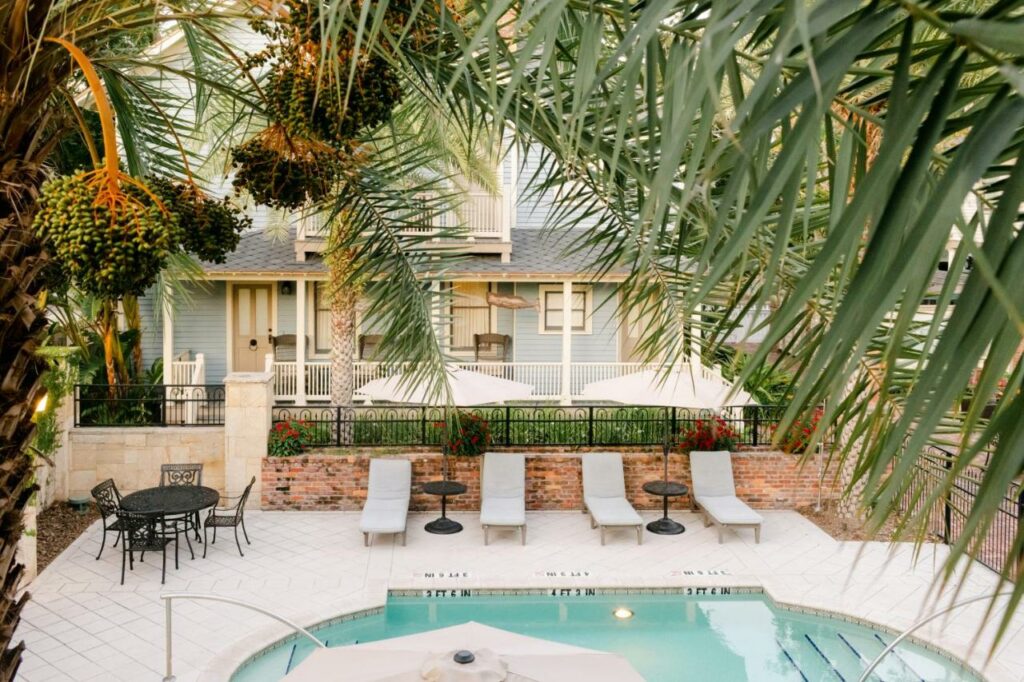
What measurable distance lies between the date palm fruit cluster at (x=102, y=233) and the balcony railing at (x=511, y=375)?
1702cm

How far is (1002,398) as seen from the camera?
111 cm

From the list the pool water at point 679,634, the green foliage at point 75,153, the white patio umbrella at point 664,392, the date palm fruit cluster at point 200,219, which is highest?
the green foliage at point 75,153

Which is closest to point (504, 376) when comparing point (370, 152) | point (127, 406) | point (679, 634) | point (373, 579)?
point (127, 406)

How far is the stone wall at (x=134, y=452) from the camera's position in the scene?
48.8ft

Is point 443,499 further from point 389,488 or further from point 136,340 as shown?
point 136,340

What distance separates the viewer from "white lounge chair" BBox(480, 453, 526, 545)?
13906mm

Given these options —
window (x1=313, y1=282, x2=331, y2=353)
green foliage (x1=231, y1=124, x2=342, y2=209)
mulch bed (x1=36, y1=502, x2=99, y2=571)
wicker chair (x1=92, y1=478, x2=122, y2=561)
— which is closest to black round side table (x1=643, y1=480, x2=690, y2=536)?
wicker chair (x1=92, y1=478, x2=122, y2=561)

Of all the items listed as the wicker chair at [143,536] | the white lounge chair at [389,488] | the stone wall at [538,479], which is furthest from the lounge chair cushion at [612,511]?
the wicker chair at [143,536]

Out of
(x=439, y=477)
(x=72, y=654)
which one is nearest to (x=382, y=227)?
(x=72, y=654)

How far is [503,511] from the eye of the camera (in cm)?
1367

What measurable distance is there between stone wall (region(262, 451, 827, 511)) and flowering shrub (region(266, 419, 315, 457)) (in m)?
0.16

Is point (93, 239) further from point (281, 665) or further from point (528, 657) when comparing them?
point (281, 665)

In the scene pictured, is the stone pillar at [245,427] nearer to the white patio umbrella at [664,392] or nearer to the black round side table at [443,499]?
the black round side table at [443,499]

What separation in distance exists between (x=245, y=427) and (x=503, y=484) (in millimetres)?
4617
